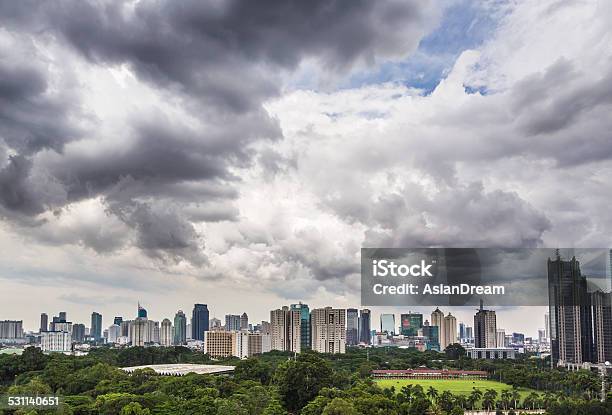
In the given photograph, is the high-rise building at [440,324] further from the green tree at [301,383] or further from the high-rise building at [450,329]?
the green tree at [301,383]

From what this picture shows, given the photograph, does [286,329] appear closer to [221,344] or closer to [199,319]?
[221,344]

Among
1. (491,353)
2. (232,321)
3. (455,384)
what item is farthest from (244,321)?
(455,384)

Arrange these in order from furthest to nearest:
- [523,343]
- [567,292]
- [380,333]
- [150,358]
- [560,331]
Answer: [380,333], [523,343], [150,358], [560,331], [567,292]

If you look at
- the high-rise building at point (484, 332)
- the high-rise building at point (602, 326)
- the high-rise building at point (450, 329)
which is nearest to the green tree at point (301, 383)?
the high-rise building at point (602, 326)

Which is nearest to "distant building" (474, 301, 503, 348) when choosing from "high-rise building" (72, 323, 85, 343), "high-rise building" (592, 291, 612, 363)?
"high-rise building" (592, 291, 612, 363)

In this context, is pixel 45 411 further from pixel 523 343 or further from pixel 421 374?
pixel 523 343

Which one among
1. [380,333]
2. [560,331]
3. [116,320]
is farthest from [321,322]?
[116,320]
